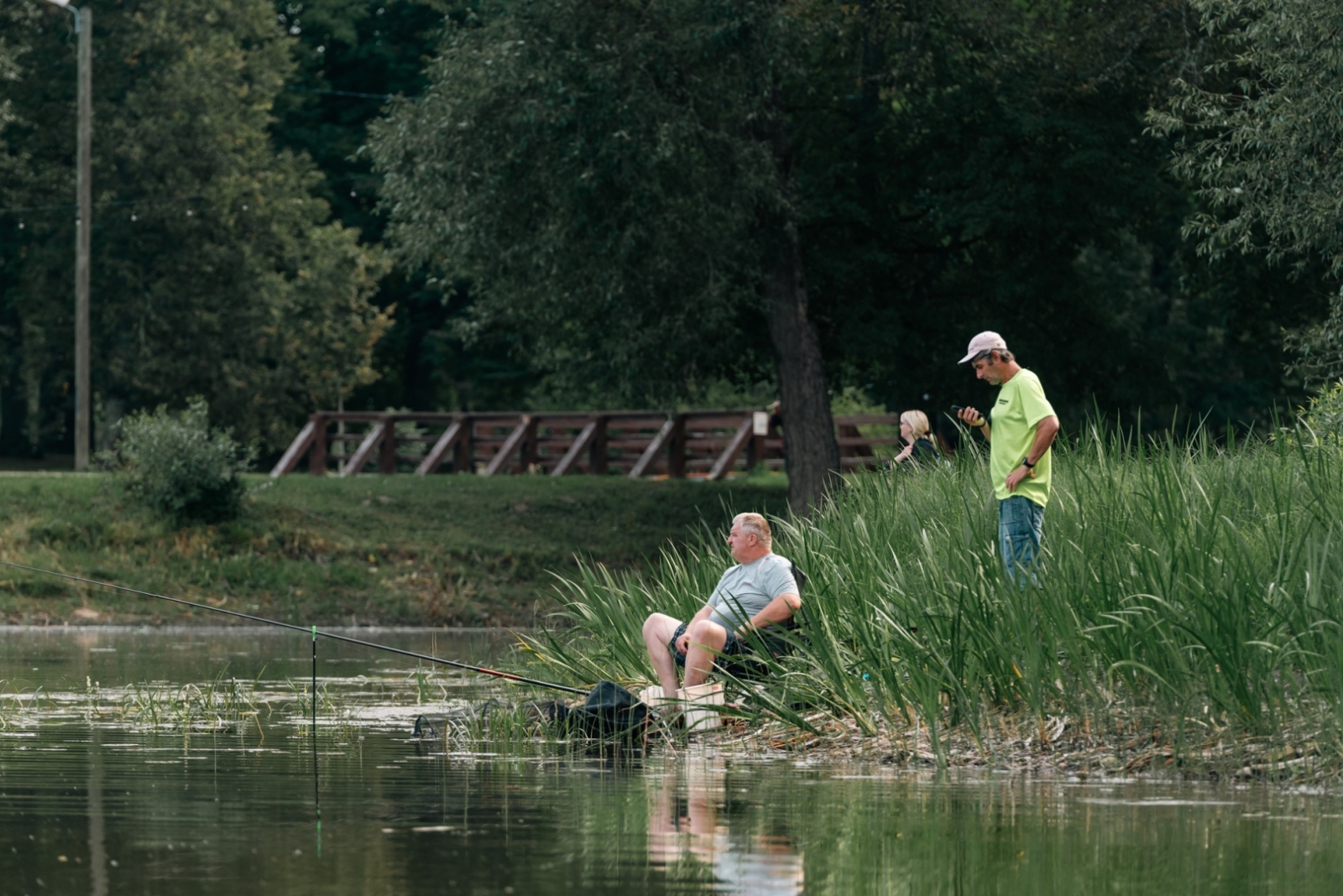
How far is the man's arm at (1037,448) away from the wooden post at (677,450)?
2422 cm

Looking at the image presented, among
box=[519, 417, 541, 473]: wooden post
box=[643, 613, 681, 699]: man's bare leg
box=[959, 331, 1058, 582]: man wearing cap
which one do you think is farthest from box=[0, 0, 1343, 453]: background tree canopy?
box=[643, 613, 681, 699]: man's bare leg

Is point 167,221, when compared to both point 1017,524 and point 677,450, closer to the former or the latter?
point 677,450

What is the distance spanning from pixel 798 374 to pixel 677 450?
666cm

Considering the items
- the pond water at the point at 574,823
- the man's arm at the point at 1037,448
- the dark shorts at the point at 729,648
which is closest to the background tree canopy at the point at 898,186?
the man's arm at the point at 1037,448

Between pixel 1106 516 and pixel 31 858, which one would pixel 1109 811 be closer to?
pixel 1106 516

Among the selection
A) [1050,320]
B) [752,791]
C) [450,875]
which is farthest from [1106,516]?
[1050,320]

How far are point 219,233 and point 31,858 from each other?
137 feet

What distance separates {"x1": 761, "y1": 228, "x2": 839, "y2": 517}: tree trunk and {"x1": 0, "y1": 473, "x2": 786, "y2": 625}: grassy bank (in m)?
1.45

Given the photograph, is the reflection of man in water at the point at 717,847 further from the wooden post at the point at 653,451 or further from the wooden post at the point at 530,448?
the wooden post at the point at 530,448

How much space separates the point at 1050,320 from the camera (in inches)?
1261

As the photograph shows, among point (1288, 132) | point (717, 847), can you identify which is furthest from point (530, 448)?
point (717, 847)

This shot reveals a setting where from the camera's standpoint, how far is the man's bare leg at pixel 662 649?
472 inches

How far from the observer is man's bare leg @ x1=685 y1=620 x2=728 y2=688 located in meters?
11.8

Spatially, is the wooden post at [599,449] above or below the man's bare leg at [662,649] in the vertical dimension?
above
